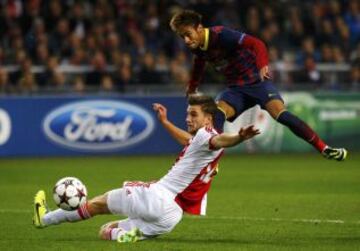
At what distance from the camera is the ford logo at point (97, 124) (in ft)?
61.1

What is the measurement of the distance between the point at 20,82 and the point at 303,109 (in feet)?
18.7

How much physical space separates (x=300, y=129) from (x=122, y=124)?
8.44 meters

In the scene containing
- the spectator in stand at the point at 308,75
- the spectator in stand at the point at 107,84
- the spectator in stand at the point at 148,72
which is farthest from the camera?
the spectator in stand at the point at 308,75

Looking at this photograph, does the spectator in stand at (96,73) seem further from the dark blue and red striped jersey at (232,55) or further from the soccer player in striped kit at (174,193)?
the soccer player in striped kit at (174,193)

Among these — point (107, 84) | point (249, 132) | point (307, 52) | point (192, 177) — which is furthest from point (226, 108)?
point (307, 52)

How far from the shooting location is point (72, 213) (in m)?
8.66

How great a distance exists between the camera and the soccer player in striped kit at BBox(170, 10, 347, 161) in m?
10.7

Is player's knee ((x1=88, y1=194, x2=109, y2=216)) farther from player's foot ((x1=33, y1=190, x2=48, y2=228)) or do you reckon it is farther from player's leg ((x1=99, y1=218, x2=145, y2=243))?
player's foot ((x1=33, y1=190, x2=48, y2=228))

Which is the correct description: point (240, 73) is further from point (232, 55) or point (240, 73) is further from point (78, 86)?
point (78, 86)

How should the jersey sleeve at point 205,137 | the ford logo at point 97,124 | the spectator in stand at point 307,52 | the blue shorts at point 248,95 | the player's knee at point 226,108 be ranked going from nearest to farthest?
the jersey sleeve at point 205,137
the player's knee at point 226,108
the blue shorts at point 248,95
the ford logo at point 97,124
the spectator in stand at point 307,52

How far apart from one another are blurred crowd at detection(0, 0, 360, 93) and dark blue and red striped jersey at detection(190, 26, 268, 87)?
8.13m

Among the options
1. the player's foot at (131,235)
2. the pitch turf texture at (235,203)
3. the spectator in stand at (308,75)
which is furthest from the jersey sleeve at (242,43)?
the spectator in stand at (308,75)

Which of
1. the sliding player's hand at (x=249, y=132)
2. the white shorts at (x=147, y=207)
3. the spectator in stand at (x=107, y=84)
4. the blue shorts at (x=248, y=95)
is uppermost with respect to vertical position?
the sliding player's hand at (x=249, y=132)

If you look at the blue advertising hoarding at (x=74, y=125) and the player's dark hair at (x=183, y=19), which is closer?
the player's dark hair at (x=183, y=19)
